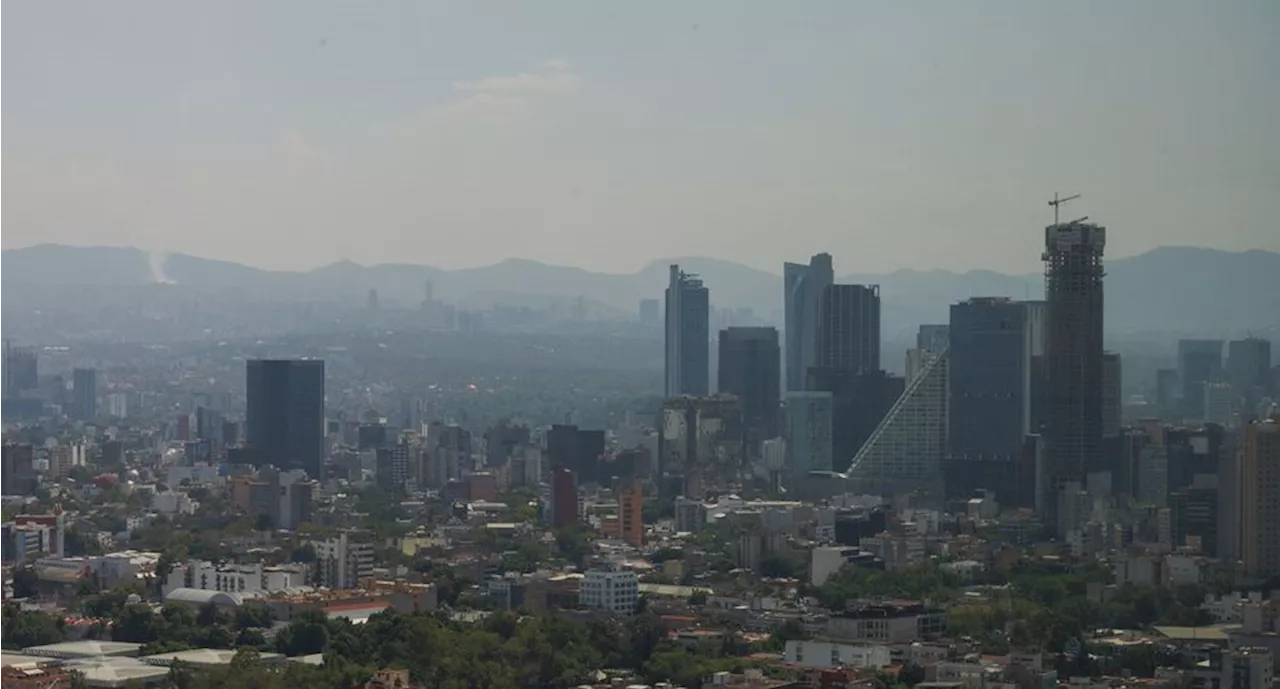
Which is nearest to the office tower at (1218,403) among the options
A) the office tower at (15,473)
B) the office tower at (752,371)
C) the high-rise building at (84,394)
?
the office tower at (752,371)

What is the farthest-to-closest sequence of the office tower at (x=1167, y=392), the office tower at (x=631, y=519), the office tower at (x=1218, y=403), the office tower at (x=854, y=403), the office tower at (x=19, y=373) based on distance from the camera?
the office tower at (x=19, y=373), the office tower at (x=854, y=403), the office tower at (x=1167, y=392), the office tower at (x=631, y=519), the office tower at (x=1218, y=403)

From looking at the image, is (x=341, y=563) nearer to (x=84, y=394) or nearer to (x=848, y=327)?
(x=848, y=327)

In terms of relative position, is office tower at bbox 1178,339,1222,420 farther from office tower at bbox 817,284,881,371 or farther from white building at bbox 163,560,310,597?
white building at bbox 163,560,310,597

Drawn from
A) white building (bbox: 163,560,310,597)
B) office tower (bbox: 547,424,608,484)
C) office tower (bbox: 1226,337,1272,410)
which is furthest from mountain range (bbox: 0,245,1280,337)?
white building (bbox: 163,560,310,597)

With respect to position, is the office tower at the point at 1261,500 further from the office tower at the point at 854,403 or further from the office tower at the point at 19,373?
the office tower at the point at 19,373

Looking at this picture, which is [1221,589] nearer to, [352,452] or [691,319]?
[352,452]

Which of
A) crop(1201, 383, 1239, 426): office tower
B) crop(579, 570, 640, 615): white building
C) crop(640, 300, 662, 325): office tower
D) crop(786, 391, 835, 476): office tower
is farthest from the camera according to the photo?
crop(640, 300, 662, 325): office tower
